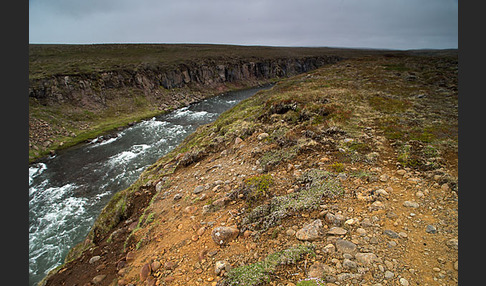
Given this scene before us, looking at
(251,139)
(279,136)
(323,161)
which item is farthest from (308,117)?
(323,161)

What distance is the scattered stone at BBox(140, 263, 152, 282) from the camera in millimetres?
5570

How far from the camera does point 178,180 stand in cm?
1105

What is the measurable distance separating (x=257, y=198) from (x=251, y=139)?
5669mm

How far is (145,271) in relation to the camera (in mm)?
5668

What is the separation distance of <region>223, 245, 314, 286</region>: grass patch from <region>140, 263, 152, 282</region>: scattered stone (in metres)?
2.49

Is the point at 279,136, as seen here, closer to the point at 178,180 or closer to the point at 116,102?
the point at 178,180

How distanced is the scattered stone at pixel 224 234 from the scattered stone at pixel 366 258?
2974 mm

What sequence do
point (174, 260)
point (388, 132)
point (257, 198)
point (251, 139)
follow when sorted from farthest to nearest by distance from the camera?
point (251, 139) < point (388, 132) < point (257, 198) < point (174, 260)

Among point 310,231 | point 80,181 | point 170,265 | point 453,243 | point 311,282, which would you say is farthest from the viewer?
point 80,181

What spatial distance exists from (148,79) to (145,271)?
202 feet

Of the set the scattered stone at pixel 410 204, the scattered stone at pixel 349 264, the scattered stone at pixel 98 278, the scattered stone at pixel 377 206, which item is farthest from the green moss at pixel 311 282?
the scattered stone at pixel 98 278

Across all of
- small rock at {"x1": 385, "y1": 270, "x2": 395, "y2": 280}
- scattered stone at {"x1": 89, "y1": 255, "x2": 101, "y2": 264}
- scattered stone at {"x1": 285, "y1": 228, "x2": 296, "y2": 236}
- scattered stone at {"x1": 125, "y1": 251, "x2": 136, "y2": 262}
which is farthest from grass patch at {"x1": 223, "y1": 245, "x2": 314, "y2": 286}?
scattered stone at {"x1": 89, "y1": 255, "x2": 101, "y2": 264}

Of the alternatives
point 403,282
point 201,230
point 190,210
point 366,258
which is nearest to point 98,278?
point 190,210

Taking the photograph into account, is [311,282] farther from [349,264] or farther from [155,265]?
[155,265]
